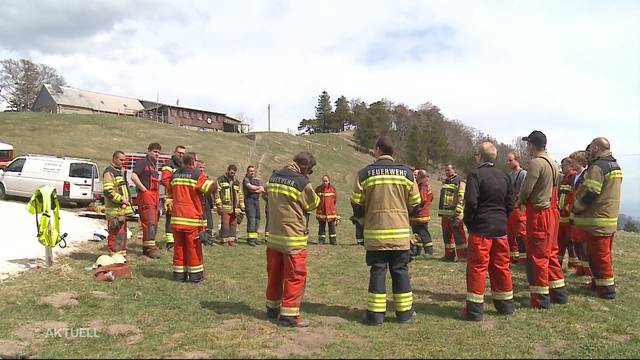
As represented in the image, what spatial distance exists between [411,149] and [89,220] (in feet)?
178

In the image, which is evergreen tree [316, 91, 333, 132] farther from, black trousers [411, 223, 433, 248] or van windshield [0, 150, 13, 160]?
black trousers [411, 223, 433, 248]

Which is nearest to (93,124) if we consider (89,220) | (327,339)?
(89,220)

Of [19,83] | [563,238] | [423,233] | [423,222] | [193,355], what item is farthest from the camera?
[19,83]

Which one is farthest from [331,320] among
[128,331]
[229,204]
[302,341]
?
[229,204]

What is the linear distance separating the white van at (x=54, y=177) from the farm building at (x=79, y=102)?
2091 inches

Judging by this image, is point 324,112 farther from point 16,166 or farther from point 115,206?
point 115,206

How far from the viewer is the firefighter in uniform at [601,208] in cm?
644

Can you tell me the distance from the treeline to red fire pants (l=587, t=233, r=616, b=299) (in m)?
36.5

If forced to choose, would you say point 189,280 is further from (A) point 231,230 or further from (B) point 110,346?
(A) point 231,230

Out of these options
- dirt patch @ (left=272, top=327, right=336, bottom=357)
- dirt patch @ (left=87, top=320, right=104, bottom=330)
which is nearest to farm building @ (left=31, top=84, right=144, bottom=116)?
dirt patch @ (left=87, top=320, right=104, bottom=330)

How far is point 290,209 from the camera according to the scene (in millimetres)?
5645

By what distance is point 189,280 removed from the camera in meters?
7.56

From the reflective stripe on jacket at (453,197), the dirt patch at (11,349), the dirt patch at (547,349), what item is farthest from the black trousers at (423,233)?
the dirt patch at (11,349)

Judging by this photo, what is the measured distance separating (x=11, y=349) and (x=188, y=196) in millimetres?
3364
